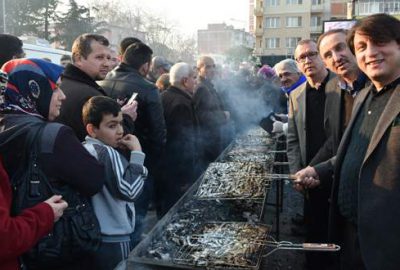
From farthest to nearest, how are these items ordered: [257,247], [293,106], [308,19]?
[308,19], [293,106], [257,247]

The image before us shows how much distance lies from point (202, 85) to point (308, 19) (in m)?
60.1

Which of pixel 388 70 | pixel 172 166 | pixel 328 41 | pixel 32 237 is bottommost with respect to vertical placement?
pixel 172 166

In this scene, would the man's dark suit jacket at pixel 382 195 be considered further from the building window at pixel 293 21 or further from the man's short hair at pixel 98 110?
the building window at pixel 293 21

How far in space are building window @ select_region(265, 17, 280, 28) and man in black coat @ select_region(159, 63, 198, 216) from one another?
2410 inches

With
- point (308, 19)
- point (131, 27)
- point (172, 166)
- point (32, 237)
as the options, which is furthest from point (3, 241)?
point (308, 19)

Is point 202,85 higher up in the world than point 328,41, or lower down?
lower down

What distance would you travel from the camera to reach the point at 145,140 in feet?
15.1

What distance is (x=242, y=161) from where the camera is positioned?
5508 mm

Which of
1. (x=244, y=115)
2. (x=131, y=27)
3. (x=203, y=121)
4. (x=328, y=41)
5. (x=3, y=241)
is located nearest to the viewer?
(x=3, y=241)

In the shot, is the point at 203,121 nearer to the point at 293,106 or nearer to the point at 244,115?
the point at 293,106

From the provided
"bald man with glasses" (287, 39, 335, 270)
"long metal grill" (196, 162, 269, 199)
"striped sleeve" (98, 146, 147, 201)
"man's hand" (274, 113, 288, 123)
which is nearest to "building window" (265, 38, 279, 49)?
"man's hand" (274, 113, 288, 123)

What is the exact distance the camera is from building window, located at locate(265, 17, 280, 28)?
62.8 meters

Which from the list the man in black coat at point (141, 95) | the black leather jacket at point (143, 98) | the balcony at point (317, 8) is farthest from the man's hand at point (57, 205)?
the balcony at point (317, 8)

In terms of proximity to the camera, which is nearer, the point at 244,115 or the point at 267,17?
the point at 244,115
